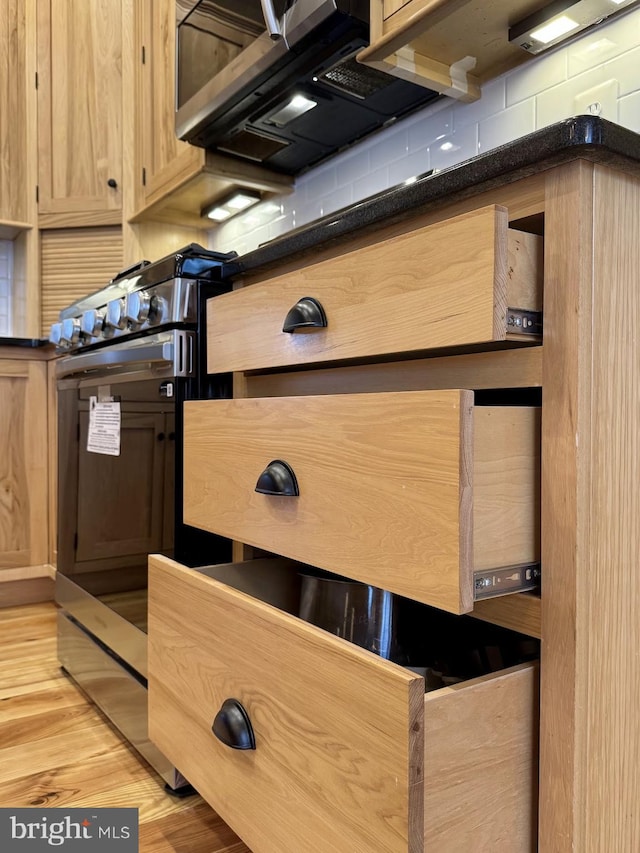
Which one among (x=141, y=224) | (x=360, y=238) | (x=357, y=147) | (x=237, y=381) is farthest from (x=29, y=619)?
(x=360, y=238)

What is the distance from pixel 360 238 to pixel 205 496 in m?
0.41

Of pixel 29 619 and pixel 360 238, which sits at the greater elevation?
pixel 360 238

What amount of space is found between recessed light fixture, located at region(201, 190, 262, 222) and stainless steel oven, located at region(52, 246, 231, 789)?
0.59 m

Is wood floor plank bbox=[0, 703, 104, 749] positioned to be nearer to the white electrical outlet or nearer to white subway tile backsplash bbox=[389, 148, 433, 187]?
white subway tile backsplash bbox=[389, 148, 433, 187]

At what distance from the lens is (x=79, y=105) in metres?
2.48

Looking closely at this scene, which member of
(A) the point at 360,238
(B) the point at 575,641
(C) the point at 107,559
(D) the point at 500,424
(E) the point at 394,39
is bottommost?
(C) the point at 107,559

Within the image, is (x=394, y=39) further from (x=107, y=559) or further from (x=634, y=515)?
(x=107, y=559)

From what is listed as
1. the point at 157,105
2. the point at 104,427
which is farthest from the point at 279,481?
the point at 157,105

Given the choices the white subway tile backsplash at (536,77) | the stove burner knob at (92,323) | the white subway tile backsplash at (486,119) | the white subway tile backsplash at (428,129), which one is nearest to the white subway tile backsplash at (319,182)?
the white subway tile backsplash at (486,119)

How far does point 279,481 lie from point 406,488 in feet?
0.68

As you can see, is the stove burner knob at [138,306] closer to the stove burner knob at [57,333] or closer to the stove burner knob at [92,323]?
the stove burner knob at [92,323]

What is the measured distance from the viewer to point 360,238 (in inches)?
32.3

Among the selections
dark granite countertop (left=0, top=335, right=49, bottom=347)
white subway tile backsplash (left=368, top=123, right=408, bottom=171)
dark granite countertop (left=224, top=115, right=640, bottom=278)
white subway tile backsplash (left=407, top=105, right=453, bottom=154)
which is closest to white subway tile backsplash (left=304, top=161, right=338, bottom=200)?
white subway tile backsplash (left=368, top=123, right=408, bottom=171)

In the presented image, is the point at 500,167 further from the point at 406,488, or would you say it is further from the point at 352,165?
the point at 352,165
